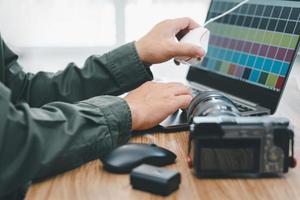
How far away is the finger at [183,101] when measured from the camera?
92 cm

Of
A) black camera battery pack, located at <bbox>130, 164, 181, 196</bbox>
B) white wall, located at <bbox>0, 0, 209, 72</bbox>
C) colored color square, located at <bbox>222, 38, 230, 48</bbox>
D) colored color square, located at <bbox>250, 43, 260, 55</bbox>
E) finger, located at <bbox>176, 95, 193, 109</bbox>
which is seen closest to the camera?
black camera battery pack, located at <bbox>130, 164, 181, 196</bbox>

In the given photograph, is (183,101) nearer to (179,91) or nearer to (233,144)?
(179,91)

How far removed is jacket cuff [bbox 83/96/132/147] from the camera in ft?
2.58

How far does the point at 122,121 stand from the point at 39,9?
95 centimetres

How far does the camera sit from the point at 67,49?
5.42ft

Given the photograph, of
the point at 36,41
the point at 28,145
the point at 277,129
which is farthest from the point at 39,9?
the point at 277,129

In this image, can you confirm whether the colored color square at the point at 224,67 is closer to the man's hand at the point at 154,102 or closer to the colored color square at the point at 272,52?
the colored color square at the point at 272,52

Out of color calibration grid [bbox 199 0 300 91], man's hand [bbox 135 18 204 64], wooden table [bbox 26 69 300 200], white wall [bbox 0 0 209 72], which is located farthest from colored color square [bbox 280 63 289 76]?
white wall [bbox 0 0 209 72]

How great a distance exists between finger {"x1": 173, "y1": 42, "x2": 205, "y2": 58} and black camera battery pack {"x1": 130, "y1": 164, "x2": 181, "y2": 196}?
0.37 m

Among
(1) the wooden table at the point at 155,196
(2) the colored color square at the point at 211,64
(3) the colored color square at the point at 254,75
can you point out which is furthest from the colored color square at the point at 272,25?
(1) the wooden table at the point at 155,196

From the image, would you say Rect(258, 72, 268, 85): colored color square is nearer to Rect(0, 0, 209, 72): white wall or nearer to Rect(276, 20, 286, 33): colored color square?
Rect(276, 20, 286, 33): colored color square

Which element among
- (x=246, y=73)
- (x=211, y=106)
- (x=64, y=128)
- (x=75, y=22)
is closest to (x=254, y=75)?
(x=246, y=73)

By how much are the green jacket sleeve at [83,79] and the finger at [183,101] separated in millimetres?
135

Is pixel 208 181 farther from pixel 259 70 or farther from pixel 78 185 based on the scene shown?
pixel 259 70
